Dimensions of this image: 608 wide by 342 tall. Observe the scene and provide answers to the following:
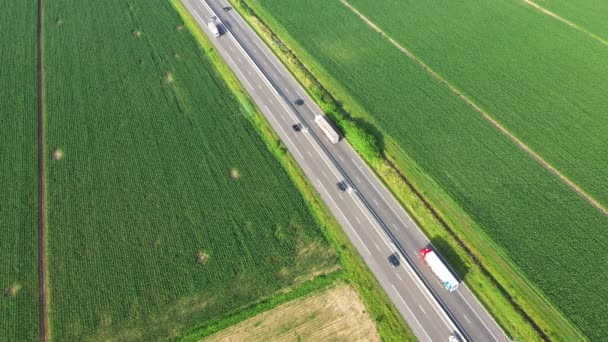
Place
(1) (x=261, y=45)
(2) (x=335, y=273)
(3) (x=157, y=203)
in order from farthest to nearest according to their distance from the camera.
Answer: (1) (x=261, y=45)
(3) (x=157, y=203)
(2) (x=335, y=273)

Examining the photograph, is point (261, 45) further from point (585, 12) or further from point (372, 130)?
point (585, 12)

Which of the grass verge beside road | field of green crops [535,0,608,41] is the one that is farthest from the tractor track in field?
field of green crops [535,0,608,41]

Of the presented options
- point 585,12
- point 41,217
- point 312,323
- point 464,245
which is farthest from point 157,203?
point 585,12

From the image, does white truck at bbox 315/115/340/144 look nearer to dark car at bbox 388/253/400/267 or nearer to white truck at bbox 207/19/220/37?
dark car at bbox 388/253/400/267

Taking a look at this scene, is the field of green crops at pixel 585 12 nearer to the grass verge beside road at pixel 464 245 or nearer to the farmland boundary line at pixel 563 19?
the farmland boundary line at pixel 563 19

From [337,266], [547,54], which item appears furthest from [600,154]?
[337,266]

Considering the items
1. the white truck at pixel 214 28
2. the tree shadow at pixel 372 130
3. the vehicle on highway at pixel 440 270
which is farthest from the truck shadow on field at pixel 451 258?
the white truck at pixel 214 28
